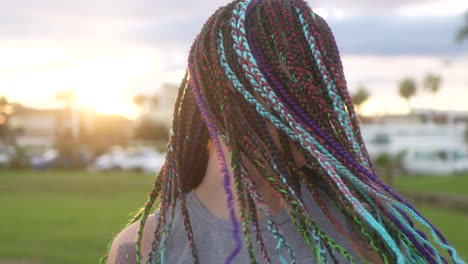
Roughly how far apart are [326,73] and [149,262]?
0.66m

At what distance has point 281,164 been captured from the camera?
67.6 inches

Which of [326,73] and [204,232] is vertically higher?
[326,73]

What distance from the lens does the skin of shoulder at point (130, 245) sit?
1.87 meters

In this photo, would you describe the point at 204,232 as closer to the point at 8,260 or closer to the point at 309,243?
the point at 309,243

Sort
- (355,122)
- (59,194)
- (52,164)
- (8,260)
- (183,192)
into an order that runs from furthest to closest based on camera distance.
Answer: (52,164) → (59,194) → (8,260) → (183,192) → (355,122)

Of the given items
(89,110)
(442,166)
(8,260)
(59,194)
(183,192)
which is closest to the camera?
(183,192)

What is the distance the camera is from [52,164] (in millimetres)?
38500

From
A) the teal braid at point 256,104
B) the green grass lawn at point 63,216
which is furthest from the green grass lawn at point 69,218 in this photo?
the teal braid at point 256,104

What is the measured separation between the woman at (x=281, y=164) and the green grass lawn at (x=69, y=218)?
248 cm

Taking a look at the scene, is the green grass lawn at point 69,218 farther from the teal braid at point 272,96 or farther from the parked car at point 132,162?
the parked car at point 132,162

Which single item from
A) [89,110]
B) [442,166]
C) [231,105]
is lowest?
[442,166]

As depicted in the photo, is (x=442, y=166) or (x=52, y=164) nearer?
(x=52, y=164)

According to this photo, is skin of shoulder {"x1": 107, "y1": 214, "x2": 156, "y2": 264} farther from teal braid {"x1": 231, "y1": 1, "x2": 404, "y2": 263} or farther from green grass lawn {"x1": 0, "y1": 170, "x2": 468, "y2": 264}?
green grass lawn {"x1": 0, "y1": 170, "x2": 468, "y2": 264}

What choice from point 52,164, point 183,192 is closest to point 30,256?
point 183,192
